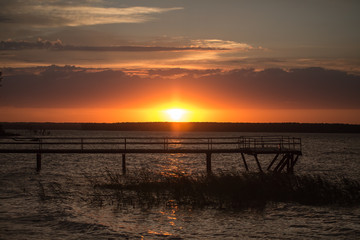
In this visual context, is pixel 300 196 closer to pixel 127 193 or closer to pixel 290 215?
pixel 290 215

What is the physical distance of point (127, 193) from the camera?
2922 centimetres

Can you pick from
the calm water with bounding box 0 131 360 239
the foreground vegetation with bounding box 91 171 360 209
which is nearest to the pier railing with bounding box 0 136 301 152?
the foreground vegetation with bounding box 91 171 360 209

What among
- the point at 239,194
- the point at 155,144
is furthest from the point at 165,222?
the point at 155,144

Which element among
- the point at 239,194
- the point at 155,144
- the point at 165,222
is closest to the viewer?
the point at 165,222

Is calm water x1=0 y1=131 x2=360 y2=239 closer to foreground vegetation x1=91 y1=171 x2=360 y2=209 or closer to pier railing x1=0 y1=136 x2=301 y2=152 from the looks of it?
foreground vegetation x1=91 y1=171 x2=360 y2=209

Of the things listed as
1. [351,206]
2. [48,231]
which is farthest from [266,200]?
[48,231]

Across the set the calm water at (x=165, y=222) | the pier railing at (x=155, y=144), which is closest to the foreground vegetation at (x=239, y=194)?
the calm water at (x=165, y=222)

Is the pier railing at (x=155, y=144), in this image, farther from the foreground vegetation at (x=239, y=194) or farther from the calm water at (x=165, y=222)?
the calm water at (x=165, y=222)

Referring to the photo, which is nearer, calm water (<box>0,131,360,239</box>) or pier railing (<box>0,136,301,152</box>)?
calm water (<box>0,131,360,239</box>)

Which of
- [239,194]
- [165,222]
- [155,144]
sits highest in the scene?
[155,144]

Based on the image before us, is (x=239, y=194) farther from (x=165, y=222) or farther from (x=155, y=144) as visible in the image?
(x=155, y=144)

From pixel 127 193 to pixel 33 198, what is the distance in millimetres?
6163

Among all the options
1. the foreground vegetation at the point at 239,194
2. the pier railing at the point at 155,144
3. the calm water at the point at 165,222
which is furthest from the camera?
the pier railing at the point at 155,144

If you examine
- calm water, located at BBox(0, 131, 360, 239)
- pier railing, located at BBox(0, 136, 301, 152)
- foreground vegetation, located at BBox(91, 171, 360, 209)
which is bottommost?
calm water, located at BBox(0, 131, 360, 239)
